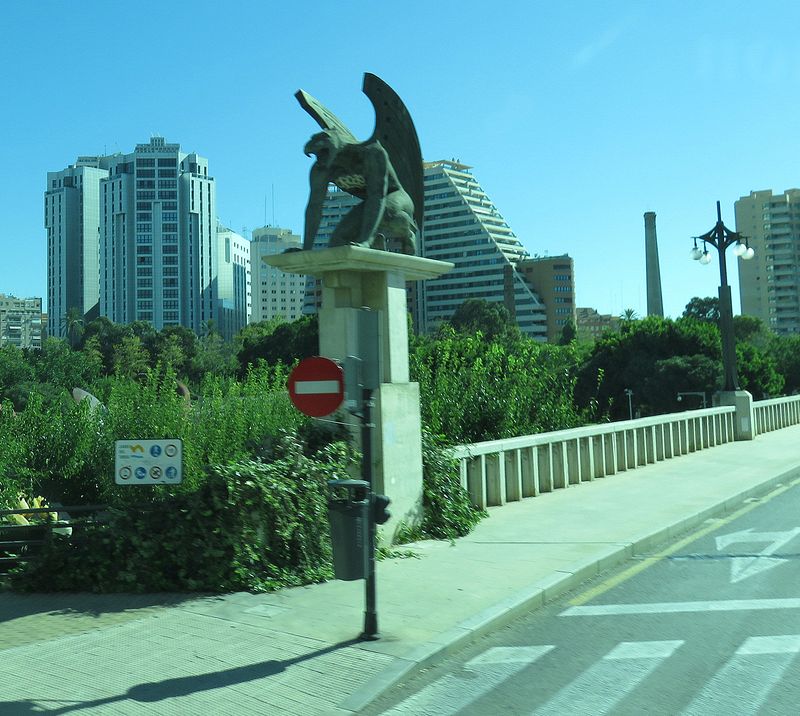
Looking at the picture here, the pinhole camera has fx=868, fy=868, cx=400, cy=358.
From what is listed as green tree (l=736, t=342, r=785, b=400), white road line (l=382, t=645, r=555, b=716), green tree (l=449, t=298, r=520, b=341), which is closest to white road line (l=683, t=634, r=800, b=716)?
white road line (l=382, t=645, r=555, b=716)

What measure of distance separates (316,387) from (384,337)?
3.21 metres

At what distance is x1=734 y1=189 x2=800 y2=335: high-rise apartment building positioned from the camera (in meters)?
180

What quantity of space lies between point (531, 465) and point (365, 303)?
544 cm

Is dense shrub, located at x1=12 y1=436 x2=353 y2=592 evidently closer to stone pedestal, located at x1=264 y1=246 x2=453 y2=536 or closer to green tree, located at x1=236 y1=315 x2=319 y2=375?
stone pedestal, located at x1=264 y1=246 x2=453 y2=536

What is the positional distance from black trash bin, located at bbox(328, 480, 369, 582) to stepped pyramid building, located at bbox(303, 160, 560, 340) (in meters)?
163

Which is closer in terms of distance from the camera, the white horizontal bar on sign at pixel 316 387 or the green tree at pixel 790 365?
the white horizontal bar on sign at pixel 316 387

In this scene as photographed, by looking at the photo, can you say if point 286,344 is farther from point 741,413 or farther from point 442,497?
point 442,497

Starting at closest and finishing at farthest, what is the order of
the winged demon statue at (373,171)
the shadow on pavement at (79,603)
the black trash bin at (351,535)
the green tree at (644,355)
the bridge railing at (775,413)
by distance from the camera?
the black trash bin at (351,535) < the shadow on pavement at (79,603) < the winged demon statue at (373,171) < the bridge railing at (775,413) < the green tree at (644,355)

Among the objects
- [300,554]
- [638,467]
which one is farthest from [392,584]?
[638,467]

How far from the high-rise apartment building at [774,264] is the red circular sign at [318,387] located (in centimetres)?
18671

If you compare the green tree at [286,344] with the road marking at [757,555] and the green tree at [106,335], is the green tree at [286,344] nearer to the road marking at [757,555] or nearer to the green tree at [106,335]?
the green tree at [106,335]

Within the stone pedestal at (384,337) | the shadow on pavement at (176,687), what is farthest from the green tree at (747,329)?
the shadow on pavement at (176,687)

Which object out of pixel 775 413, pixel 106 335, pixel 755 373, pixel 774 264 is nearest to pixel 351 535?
pixel 775 413

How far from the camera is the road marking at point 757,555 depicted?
8854 millimetres
